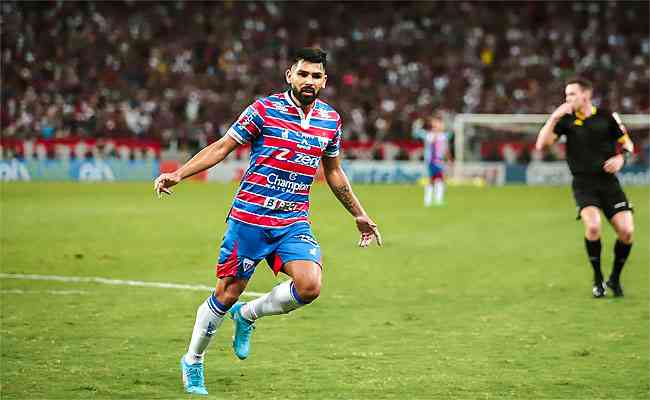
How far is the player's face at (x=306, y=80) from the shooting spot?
23.5 ft

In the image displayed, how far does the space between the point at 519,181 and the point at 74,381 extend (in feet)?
119

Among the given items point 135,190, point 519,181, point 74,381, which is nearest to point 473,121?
point 519,181

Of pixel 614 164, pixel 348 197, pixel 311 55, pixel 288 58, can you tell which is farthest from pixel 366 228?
pixel 288 58

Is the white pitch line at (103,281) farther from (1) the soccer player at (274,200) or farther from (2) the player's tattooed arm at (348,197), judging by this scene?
(1) the soccer player at (274,200)

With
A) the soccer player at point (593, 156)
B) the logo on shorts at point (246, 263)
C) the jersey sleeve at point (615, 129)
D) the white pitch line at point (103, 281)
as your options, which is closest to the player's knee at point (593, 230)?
the soccer player at point (593, 156)

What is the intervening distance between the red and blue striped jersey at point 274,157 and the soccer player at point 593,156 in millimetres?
5393

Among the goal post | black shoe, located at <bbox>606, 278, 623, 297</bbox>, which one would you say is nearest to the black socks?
black shoe, located at <bbox>606, 278, 623, 297</bbox>

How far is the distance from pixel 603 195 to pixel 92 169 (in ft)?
106

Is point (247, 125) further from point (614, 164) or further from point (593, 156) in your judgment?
point (593, 156)

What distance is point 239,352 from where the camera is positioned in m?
7.56

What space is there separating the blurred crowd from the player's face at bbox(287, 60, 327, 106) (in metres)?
35.5

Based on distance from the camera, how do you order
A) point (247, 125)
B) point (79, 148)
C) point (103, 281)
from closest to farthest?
1. point (247, 125)
2. point (103, 281)
3. point (79, 148)

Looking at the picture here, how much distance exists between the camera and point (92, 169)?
41.8 m

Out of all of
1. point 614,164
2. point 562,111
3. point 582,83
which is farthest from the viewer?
point 582,83
